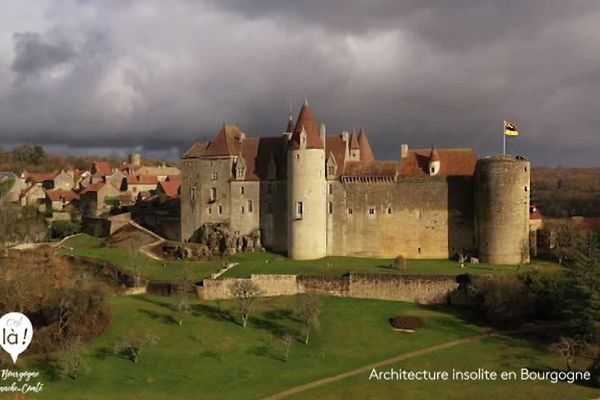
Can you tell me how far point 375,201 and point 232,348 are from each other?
22.8 meters

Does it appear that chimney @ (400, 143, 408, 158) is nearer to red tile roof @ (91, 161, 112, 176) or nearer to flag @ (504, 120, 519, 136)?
flag @ (504, 120, 519, 136)

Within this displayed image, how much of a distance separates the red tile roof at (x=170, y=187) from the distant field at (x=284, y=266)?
23384mm

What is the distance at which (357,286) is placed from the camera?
54312 millimetres

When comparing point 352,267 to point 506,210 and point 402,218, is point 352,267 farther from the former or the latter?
point 506,210

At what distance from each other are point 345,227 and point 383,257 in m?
4.19

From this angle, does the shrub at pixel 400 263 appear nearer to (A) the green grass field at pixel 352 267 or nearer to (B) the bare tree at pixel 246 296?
(A) the green grass field at pixel 352 267

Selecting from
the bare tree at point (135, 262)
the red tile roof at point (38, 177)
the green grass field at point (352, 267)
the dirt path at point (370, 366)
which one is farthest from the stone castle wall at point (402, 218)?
the red tile roof at point (38, 177)

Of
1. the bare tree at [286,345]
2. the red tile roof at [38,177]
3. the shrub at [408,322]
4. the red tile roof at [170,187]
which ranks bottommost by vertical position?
the bare tree at [286,345]

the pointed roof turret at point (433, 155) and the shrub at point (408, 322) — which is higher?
the pointed roof turret at point (433, 155)

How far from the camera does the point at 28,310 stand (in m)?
50.6

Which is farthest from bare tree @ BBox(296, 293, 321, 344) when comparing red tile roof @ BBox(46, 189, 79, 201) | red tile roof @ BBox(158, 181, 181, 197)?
red tile roof @ BBox(46, 189, 79, 201)

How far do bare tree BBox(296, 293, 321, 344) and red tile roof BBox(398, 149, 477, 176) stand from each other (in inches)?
753

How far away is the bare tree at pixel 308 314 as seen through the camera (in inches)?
1844

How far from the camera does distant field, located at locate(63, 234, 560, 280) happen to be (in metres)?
55.7
